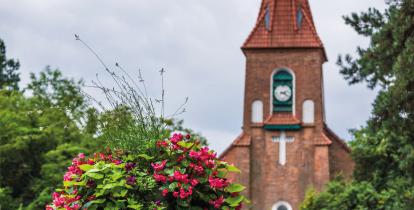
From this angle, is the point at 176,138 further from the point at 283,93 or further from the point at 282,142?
the point at 283,93

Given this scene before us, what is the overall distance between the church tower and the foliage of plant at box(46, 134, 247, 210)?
29.8 metres

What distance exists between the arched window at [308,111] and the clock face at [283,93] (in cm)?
84

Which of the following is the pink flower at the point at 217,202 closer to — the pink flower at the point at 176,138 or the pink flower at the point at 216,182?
the pink flower at the point at 216,182

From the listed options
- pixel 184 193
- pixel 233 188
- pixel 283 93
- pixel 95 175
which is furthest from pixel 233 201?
pixel 283 93

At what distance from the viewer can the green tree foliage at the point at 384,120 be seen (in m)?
17.2

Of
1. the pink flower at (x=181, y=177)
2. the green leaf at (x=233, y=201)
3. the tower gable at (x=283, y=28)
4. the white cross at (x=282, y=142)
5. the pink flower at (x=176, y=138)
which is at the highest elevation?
the tower gable at (x=283, y=28)

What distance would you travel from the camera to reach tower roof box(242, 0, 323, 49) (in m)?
39.1

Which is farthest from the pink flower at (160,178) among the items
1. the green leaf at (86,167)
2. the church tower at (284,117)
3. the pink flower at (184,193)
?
the church tower at (284,117)

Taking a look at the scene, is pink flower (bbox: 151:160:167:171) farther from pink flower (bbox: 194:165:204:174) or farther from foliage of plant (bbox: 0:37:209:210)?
foliage of plant (bbox: 0:37:209:210)

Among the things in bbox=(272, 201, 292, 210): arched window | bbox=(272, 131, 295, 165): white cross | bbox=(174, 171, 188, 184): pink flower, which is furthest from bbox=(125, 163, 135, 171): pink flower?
bbox=(272, 131, 295, 165): white cross

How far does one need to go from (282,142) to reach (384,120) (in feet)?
67.1

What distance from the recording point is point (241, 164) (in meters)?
37.3

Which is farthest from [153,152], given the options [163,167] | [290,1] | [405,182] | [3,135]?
[290,1]

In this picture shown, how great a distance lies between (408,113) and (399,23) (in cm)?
192
